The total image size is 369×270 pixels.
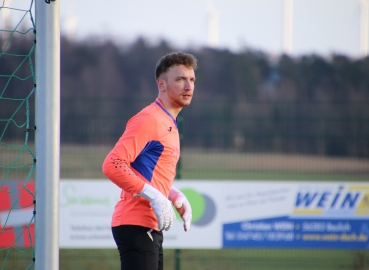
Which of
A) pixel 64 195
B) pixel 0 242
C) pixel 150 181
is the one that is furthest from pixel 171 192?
pixel 0 242

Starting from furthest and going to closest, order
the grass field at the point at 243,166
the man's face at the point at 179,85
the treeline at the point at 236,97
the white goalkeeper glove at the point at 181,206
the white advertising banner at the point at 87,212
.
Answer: the grass field at the point at 243,166
the treeline at the point at 236,97
the white advertising banner at the point at 87,212
the white goalkeeper glove at the point at 181,206
the man's face at the point at 179,85

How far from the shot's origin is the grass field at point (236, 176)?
754cm

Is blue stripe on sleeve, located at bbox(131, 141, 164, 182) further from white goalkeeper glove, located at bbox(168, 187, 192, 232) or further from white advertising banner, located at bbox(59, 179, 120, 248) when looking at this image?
white advertising banner, located at bbox(59, 179, 120, 248)

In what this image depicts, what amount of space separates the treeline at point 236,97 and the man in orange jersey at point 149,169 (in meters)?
3.57

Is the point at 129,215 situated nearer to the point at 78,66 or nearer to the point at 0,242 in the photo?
the point at 0,242

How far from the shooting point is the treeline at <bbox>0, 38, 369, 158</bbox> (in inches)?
294

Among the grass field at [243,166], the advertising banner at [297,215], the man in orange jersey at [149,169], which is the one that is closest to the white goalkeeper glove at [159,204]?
the man in orange jersey at [149,169]

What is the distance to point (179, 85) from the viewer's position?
350 cm

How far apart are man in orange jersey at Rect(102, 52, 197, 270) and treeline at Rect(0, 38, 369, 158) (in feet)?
11.7

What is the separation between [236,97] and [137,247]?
24.2 metres

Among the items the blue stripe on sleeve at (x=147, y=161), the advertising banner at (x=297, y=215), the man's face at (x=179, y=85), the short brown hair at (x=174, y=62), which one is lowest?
the advertising banner at (x=297, y=215)

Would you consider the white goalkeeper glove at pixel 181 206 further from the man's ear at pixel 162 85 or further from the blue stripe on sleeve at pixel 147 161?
the man's ear at pixel 162 85

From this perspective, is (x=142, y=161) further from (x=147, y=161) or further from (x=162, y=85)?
(x=162, y=85)

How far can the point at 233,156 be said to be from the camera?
8516 millimetres
